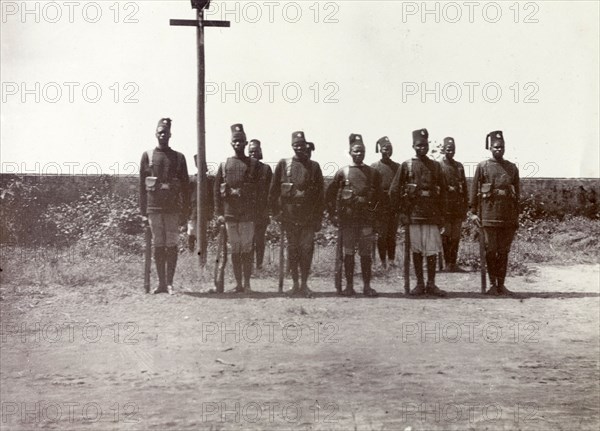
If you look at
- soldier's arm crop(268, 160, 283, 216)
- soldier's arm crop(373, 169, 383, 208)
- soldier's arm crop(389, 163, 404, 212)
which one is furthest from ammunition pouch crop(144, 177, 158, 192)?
soldier's arm crop(389, 163, 404, 212)

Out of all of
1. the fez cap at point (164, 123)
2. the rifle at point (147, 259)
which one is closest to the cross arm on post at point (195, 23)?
the fez cap at point (164, 123)

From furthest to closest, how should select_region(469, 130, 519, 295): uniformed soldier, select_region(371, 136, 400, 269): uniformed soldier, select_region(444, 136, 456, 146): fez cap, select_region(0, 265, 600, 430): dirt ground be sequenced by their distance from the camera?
select_region(444, 136, 456, 146): fez cap
select_region(371, 136, 400, 269): uniformed soldier
select_region(469, 130, 519, 295): uniformed soldier
select_region(0, 265, 600, 430): dirt ground

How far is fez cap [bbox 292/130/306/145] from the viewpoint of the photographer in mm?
8922

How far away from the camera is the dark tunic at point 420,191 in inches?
351

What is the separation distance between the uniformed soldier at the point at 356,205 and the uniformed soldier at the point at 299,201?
0.26 m

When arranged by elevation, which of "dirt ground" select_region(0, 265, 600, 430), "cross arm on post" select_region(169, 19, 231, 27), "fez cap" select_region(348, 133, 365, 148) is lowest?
"dirt ground" select_region(0, 265, 600, 430)

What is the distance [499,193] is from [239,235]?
10.8 feet

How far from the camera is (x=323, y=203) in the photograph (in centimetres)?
908

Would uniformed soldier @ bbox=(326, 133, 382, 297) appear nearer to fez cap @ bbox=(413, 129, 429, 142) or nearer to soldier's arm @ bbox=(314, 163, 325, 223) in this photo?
soldier's arm @ bbox=(314, 163, 325, 223)

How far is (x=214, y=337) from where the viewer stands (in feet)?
22.3

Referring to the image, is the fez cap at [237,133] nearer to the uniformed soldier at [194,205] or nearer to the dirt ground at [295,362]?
the uniformed soldier at [194,205]

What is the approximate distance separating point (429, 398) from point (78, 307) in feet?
14.5

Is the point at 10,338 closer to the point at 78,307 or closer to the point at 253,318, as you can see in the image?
the point at 78,307

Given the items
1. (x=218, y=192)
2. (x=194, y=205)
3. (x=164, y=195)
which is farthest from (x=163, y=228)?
(x=194, y=205)
